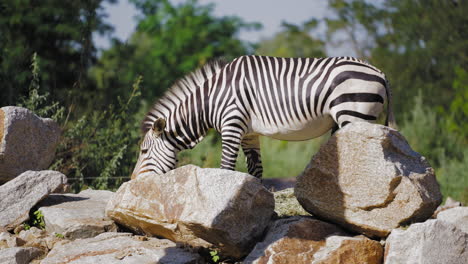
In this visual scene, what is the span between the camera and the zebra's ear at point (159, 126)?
6.78 m

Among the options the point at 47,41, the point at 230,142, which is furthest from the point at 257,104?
the point at 47,41

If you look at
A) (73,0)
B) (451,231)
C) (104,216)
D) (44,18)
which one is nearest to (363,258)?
(451,231)

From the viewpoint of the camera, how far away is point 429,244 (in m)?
4.91

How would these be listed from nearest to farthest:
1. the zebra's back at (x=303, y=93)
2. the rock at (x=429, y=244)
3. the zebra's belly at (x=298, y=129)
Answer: the rock at (x=429, y=244) < the zebra's back at (x=303, y=93) < the zebra's belly at (x=298, y=129)

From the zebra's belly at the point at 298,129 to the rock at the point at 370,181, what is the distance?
690 mm

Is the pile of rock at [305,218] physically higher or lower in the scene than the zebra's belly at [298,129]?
lower

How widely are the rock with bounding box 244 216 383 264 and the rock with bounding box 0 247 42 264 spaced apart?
7.57 feet

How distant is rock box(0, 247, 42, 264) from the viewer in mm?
5648

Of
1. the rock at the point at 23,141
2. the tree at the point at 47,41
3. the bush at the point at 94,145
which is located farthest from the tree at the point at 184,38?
the rock at the point at 23,141

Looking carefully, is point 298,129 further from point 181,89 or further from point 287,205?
point 181,89

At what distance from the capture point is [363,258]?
5.29 m

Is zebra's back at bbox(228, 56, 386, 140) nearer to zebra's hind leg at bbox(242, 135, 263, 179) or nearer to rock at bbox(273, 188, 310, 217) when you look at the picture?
A: zebra's hind leg at bbox(242, 135, 263, 179)

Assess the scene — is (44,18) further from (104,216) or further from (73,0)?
(104,216)

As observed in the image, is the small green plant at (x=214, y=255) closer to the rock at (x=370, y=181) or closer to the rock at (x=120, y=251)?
the rock at (x=120, y=251)
